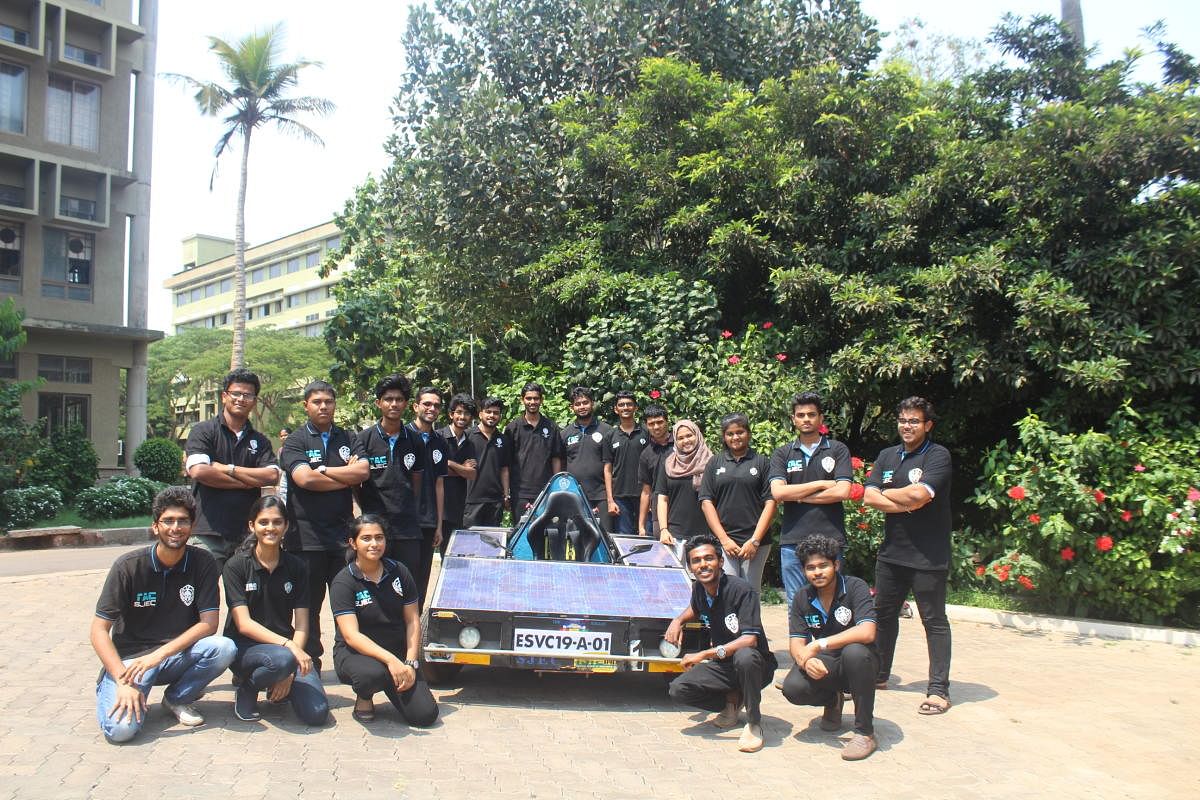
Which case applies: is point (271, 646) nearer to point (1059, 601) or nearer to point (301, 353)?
point (1059, 601)

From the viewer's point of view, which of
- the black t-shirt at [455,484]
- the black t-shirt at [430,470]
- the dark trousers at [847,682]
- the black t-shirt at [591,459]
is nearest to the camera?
the dark trousers at [847,682]

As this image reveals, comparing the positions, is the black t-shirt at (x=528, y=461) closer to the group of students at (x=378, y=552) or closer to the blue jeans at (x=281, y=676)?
the group of students at (x=378, y=552)

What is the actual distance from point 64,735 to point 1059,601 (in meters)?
8.04

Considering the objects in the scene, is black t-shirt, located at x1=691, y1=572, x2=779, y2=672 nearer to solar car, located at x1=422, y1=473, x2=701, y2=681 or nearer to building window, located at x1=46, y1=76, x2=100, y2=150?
solar car, located at x1=422, y1=473, x2=701, y2=681

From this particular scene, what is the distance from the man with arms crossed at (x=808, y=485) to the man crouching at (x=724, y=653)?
2.84 ft

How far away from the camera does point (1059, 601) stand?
897 cm

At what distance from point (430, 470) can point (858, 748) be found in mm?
3563

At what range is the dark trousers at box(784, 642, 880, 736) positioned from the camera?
5098 millimetres

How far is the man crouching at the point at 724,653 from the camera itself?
524 cm

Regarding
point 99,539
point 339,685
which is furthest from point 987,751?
point 99,539

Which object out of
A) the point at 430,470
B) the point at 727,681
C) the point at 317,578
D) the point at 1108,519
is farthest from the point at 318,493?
the point at 1108,519

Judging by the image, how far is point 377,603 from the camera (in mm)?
5574

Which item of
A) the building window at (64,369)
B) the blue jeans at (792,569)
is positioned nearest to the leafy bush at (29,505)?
the building window at (64,369)

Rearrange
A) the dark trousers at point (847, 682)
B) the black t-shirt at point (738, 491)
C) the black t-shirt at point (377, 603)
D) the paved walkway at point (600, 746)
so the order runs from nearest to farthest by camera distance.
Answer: the paved walkway at point (600, 746) < the dark trousers at point (847, 682) < the black t-shirt at point (377, 603) < the black t-shirt at point (738, 491)
